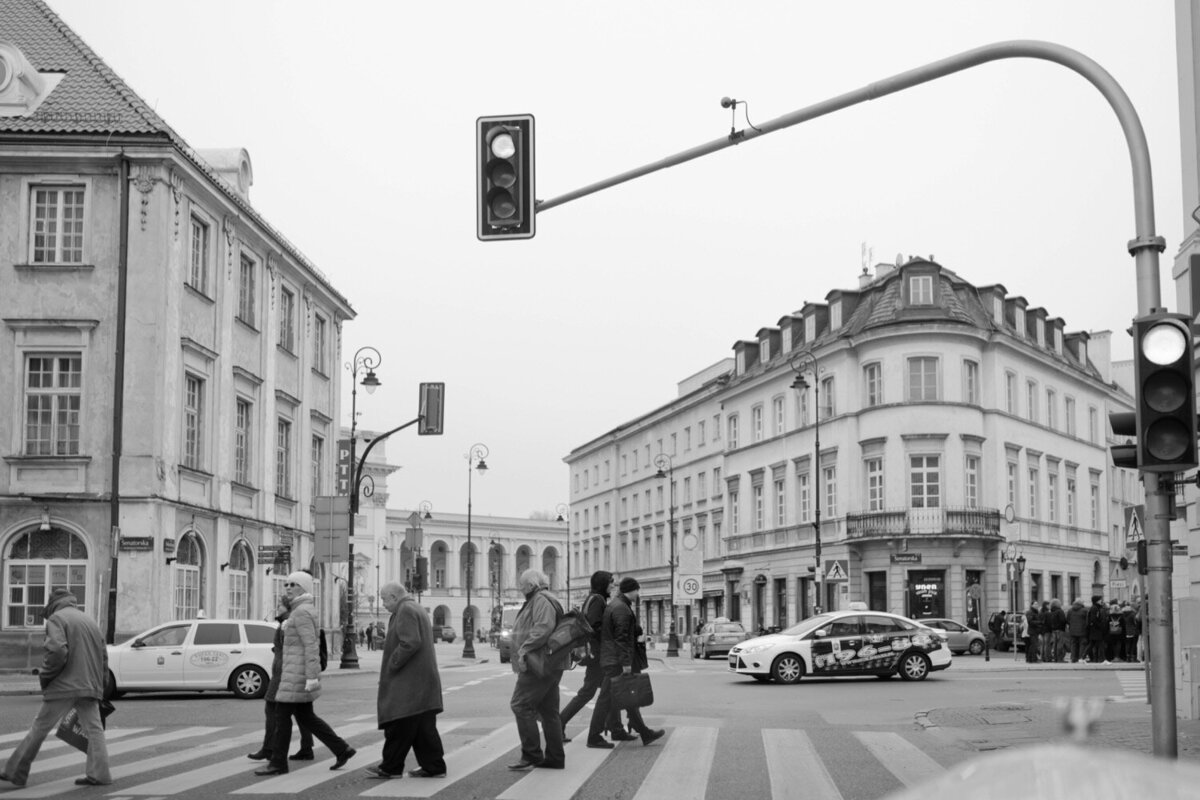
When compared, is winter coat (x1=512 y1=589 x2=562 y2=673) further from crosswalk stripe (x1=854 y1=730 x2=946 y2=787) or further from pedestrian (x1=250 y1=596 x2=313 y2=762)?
crosswalk stripe (x1=854 y1=730 x2=946 y2=787)

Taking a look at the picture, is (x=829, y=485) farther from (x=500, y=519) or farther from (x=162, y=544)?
(x=500, y=519)

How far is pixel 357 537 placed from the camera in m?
97.7

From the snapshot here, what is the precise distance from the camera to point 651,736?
15.0m

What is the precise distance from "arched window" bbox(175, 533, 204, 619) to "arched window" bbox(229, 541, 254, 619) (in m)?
2.09

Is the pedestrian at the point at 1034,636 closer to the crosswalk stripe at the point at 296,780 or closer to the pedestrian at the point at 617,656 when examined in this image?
the pedestrian at the point at 617,656

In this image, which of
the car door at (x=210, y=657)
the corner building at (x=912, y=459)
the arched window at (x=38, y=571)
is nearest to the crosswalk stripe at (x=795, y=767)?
the car door at (x=210, y=657)

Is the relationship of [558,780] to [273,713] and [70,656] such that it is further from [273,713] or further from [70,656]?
[70,656]

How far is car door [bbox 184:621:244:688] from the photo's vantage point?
944 inches

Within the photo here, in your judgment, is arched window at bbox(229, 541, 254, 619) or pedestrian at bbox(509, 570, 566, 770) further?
arched window at bbox(229, 541, 254, 619)

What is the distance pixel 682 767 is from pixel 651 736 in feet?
7.27

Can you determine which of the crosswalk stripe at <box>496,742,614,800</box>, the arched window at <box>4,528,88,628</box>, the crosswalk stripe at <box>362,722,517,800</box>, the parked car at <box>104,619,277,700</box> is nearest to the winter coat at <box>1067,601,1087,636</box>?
the parked car at <box>104,619,277,700</box>

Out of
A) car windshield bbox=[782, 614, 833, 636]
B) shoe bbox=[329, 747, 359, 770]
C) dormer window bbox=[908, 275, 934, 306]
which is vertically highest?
dormer window bbox=[908, 275, 934, 306]

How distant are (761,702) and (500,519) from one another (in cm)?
11003

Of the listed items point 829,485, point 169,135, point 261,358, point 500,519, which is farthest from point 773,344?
point 500,519
